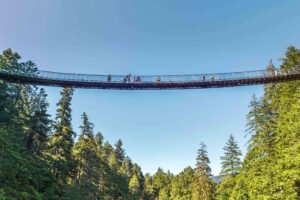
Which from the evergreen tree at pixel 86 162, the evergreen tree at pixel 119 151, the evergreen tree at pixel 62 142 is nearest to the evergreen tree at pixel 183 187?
the evergreen tree at pixel 119 151

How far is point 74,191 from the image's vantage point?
36.3 metres

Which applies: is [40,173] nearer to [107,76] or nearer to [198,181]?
[107,76]

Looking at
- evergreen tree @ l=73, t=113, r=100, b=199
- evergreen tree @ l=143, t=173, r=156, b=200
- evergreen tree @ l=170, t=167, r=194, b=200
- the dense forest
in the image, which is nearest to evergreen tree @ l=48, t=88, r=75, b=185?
the dense forest

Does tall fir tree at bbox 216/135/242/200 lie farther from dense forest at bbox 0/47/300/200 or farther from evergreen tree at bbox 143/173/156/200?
evergreen tree at bbox 143/173/156/200

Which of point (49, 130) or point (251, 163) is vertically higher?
point (49, 130)

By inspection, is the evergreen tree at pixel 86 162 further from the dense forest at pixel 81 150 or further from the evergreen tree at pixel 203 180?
the evergreen tree at pixel 203 180

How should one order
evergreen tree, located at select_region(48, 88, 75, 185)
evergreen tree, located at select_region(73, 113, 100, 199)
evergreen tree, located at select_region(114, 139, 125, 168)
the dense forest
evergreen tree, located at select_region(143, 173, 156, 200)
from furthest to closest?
evergreen tree, located at select_region(143, 173, 156, 200), evergreen tree, located at select_region(114, 139, 125, 168), evergreen tree, located at select_region(73, 113, 100, 199), evergreen tree, located at select_region(48, 88, 75, 185), the dense forest

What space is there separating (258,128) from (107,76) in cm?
1977

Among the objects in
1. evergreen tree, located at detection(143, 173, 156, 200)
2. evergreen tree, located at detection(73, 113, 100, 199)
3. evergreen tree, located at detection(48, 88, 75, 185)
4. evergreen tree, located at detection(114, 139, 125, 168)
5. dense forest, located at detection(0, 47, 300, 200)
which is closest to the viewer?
dense forest, located at detection(0, 47, 300, 200)

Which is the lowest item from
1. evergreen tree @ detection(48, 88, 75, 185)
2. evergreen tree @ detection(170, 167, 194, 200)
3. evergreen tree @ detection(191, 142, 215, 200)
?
evergreen tree @ detection(170, 167, 194, 200)

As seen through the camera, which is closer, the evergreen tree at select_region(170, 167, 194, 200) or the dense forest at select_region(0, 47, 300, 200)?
the dense forest at select_region(0, 47, 300, 200)

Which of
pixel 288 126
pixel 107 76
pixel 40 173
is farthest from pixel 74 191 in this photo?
pixel 288 126

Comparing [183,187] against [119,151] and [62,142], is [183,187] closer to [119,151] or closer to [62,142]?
[119,151]

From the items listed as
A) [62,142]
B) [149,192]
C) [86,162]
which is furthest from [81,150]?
[149,192]
